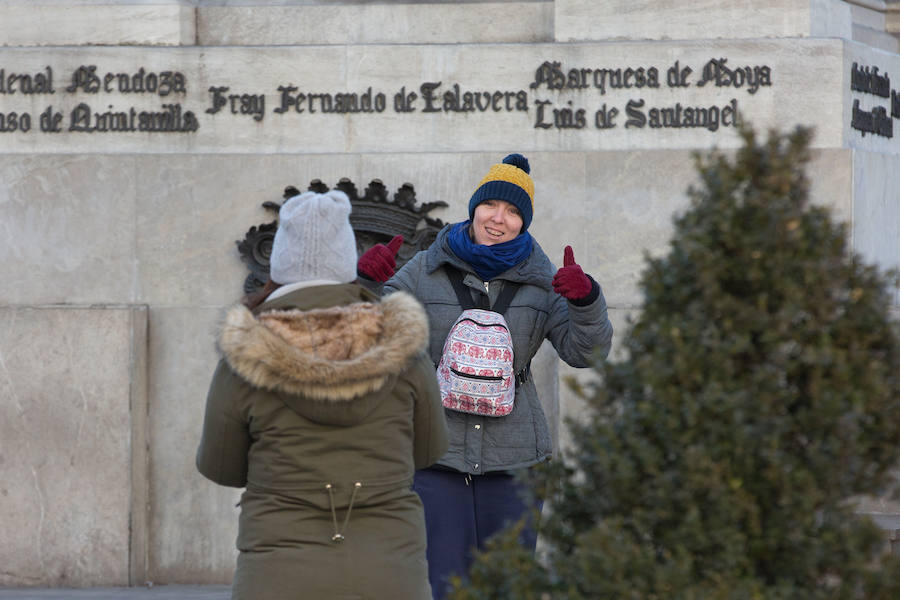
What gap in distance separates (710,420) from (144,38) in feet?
18.4

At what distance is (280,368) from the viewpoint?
3.35 m

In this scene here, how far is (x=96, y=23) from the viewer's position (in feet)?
24.7

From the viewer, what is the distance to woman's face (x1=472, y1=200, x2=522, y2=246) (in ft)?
15.9

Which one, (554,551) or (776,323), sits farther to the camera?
(554,551)

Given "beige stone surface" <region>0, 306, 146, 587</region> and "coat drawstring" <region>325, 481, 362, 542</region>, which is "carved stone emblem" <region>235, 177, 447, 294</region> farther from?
"coat drawstring" <region>325, 481, 362, 542</region>

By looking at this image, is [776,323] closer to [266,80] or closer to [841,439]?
[841,439]

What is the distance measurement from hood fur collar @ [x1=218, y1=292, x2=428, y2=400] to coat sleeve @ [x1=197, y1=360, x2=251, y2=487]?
0.09 metres

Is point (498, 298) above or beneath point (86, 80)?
beneath

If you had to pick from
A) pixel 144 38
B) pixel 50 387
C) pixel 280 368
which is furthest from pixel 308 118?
pixel 280 368

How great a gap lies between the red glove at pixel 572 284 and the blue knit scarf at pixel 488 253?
25cm

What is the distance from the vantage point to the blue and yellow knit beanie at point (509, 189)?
487cm

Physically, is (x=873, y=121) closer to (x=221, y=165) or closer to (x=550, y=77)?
(x=550, y=77)

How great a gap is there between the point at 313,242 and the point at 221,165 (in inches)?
152

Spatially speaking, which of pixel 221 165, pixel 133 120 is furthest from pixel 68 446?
pixel 133 120
